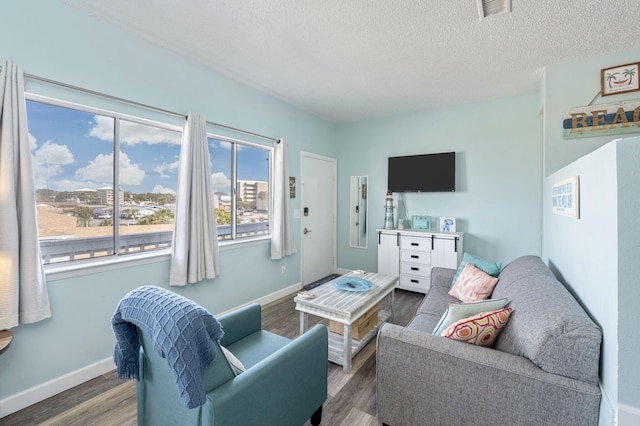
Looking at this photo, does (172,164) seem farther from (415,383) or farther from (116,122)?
(415,383)

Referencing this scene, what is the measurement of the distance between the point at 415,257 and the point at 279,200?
6.92 ft

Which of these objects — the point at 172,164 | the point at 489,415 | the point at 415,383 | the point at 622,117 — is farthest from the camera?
the point at 172,164

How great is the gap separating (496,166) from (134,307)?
14.0 feet

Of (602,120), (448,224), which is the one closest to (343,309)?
(448,224)

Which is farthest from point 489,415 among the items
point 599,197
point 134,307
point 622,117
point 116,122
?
point 116,122

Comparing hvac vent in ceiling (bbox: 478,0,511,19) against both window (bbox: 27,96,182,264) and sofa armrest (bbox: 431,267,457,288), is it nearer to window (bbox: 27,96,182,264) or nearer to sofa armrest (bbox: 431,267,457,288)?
sofa armrest (bbox: 431,267,457,288)

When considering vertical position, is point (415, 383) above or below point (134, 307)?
below

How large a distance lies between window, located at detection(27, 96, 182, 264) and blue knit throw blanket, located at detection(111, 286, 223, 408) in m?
1.44

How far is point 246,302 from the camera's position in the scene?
11.3 feet

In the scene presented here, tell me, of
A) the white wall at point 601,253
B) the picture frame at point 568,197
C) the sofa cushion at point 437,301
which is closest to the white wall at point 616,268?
the white wall at point 601,253

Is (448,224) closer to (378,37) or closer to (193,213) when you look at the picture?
(378,37)

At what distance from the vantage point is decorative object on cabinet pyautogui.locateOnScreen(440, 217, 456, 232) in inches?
161

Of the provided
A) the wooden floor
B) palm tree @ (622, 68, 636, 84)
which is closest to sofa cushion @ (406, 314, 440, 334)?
the wooden floor

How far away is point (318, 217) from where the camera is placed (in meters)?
4.77
